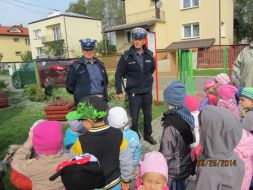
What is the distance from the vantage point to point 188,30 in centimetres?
2789

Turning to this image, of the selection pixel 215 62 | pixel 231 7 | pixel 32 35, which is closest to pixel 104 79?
pixel 215 62

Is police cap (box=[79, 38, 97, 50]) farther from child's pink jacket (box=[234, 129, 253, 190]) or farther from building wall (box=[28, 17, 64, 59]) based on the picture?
building wall (box=[28, 17, 64, 59])

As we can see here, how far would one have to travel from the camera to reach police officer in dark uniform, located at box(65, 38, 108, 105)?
4332mm

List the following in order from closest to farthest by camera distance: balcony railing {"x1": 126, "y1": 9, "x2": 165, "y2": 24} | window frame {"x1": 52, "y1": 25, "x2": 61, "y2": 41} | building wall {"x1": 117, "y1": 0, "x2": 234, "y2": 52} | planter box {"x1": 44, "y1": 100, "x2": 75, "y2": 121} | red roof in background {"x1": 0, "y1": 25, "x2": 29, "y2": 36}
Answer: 1. planter box {"x1": 44, "y1": 100, "x2": 75, "y2": 121}
2. building wall {"x1": 117, "y1": 0, "x2": 234, "y2": 52}
3. balcony railing {"x1": 126, "y1": 9, "x2": 165, "y2": 24}
4. window frame {"x1": 52, "y1": 25, "x2": 61, "y2": 41}
5. red roof in background {"x1": 0, "y1": 25, "x2": 29, "y2": 36}

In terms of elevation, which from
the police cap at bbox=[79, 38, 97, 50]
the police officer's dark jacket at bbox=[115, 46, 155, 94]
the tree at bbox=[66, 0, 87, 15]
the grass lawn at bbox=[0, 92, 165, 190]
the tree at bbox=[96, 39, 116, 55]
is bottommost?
the grass lawn at bbox=[0, 92, 165, 190]

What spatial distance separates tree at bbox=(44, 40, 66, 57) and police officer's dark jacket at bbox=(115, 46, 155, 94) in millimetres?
32773

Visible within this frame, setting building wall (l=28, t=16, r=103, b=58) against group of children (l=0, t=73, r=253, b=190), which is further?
building wall (l=28, t=16, r=103, b=58)

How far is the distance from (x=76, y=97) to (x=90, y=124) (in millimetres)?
1998

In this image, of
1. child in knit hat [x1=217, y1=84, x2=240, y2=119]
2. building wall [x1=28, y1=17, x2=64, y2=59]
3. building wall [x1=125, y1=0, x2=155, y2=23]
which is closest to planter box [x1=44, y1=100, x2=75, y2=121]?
child in knit hat [x1=217, y1=84, x2=240, y2=119]

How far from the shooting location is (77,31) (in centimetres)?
4003

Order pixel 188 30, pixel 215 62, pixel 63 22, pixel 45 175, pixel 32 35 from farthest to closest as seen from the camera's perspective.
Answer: pixel 32 35 → pixel 63 22 → pixel 188 30 → pixel 215 62 → pixel 45 175

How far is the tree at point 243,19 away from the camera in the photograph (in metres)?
34.0

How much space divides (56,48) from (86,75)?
33.5m

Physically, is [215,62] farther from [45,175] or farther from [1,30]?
[1,30]
